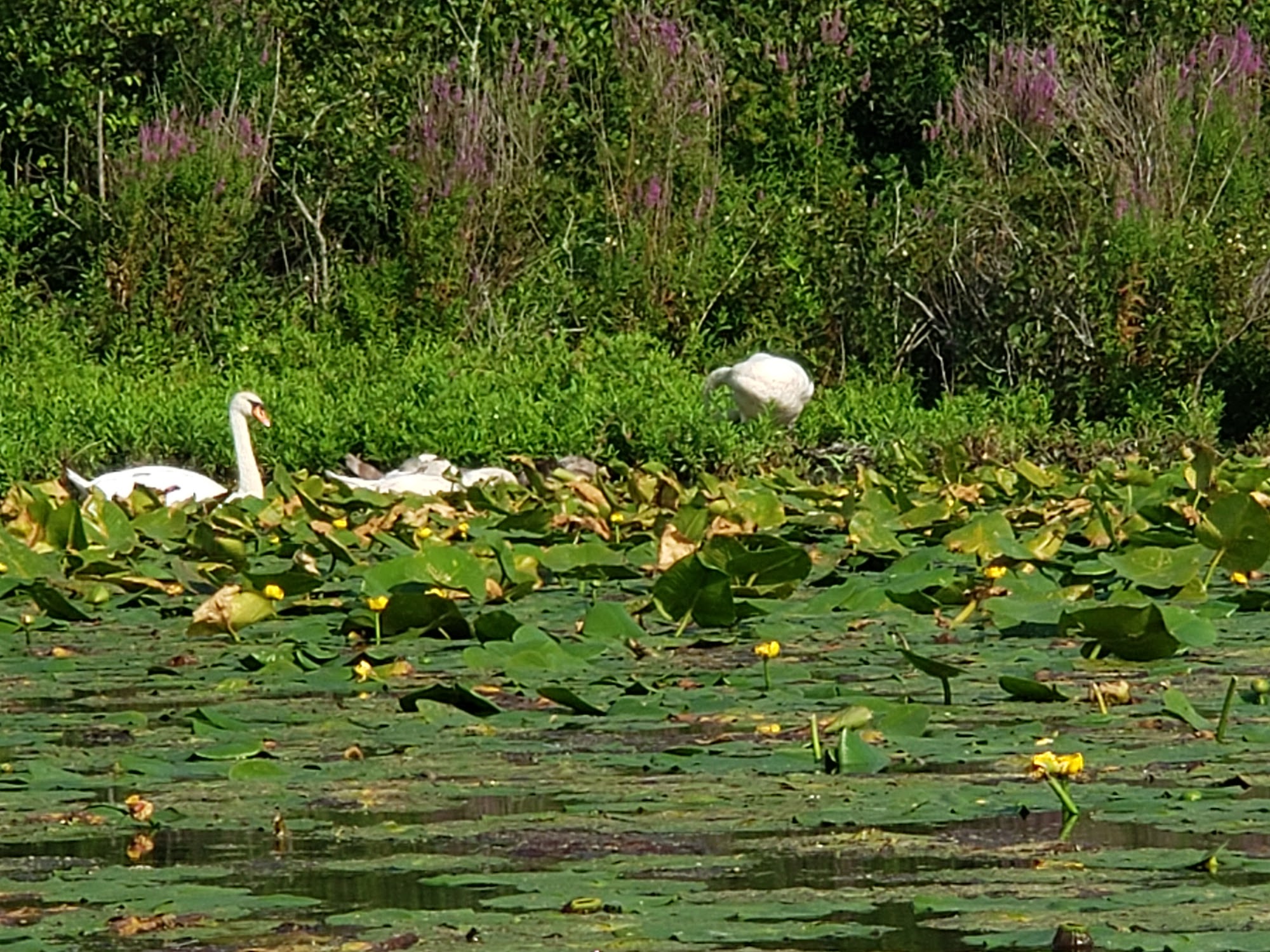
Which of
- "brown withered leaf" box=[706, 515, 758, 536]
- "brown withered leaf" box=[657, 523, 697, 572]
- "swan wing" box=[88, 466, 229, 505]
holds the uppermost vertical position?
"brown withered leaf" box=[657, 523, 697, 572]

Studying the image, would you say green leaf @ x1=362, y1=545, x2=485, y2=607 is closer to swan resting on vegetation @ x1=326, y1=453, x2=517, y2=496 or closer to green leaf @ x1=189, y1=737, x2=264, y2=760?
green leaf @ x1=189, y1=737, x2=264, y2=760

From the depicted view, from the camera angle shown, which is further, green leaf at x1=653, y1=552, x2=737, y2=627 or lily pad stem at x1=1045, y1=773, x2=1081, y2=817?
green leaf at x1=653, y1=552, x2=737, y2=627

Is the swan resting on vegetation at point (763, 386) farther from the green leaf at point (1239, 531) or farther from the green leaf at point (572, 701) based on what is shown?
the green leaf at point (572, 701)

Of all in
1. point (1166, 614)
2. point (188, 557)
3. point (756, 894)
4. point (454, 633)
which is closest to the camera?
point (756, 894)

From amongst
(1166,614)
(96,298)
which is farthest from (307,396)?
(1166,614)

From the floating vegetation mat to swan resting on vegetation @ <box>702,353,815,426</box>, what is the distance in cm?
396

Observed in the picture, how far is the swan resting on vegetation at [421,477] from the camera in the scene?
372 inches

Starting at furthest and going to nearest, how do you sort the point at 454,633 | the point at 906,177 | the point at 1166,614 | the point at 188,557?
the point at 906,177
the point at 188,557
the point at 454,633
the point at 1166,614

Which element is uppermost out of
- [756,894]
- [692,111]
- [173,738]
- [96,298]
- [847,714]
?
[756,894]

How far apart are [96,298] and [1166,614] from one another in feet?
31.6

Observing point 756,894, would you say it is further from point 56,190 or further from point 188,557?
point 56,190

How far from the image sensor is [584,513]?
7.86 m

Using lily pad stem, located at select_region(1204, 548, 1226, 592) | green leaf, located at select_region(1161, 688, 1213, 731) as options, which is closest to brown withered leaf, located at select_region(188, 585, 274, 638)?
lily pad stem, located at select_region(1204, 548, 1226, 592)

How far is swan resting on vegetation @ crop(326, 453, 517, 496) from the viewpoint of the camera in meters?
9.46
